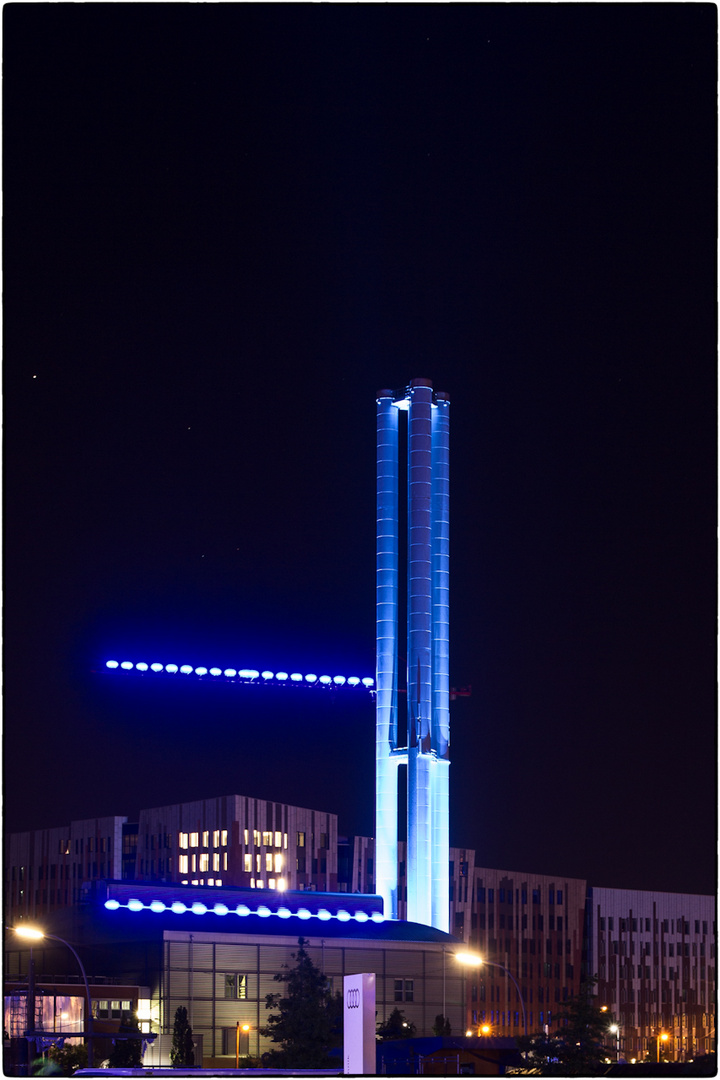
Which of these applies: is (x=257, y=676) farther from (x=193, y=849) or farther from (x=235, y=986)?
(x=193, y=849)

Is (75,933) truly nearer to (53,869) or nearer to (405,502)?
(405,502)

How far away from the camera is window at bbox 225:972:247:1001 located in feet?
232

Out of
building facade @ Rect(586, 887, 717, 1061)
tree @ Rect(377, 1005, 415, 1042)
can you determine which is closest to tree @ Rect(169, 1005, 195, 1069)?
tree @ Rect(377, 1005, 415, 1042)

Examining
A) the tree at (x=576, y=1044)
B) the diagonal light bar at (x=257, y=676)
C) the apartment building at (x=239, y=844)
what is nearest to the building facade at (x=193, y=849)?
the apartment building at (x=239, y=844)

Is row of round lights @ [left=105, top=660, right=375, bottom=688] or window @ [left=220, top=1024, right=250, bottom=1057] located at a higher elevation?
row of round lights @ [left=105, top=660, right=375, bottom=688]

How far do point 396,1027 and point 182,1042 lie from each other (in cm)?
989

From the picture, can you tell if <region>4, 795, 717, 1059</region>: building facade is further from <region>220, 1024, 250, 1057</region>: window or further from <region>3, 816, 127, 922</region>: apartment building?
<region>220, 1024, 250, 1057</region>: window

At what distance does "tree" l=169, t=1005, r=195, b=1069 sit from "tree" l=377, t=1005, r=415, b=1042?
8.32 m

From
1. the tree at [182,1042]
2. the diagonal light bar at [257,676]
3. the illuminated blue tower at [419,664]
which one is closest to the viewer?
the tree at [182,1042]

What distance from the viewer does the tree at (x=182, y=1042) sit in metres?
65.6

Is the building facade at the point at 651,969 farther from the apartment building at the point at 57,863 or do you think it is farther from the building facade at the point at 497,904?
the apartment building at the point at 57,863

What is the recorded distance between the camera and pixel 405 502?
95.6 metres

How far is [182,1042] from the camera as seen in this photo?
66.6 metres

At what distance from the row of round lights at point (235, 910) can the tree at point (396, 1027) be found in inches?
219
